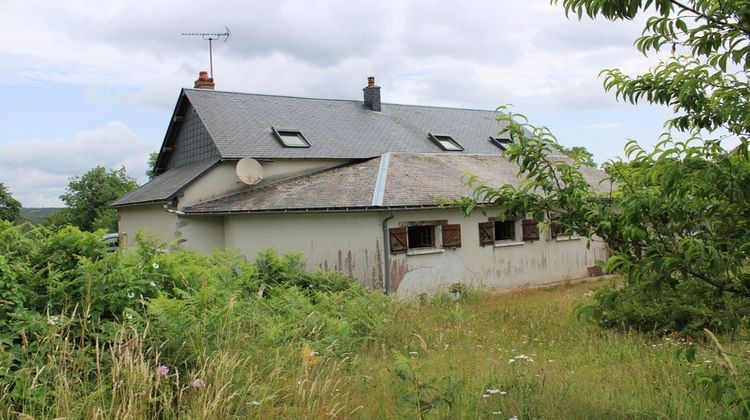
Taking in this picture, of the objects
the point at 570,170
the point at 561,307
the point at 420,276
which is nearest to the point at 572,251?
the point at 420,276

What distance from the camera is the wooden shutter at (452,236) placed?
15.7 m

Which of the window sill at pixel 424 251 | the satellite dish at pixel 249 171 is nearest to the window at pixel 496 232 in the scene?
the window sill at pixel 424 251

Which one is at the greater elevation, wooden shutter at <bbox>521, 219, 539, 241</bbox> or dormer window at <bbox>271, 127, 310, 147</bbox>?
dormer window at <bbox>271, 127, 310, 147</bbox>

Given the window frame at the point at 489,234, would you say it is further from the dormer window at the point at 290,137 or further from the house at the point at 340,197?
the dormer window at the point at 290,137

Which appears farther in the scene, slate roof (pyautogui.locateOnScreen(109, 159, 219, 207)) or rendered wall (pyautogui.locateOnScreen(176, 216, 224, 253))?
slate roof (pyautogui.locateOnScreen(109, 159, 219, 207))

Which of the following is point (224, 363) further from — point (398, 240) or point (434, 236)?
point (434, 236)

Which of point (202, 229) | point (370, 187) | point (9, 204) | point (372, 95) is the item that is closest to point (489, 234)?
point (370, 187)

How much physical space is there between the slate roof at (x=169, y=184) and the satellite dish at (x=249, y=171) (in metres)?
0.82

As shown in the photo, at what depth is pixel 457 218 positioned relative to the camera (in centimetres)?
1612

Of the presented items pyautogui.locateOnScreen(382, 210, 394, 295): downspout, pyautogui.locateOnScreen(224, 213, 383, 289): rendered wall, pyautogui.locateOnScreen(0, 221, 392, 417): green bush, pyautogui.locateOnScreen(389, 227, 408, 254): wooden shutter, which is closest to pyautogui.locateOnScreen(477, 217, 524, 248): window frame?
pyautogui.locateOnScreen(389, 227, 408, 254): wooden shutter

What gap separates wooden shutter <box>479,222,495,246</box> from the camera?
54.3ft

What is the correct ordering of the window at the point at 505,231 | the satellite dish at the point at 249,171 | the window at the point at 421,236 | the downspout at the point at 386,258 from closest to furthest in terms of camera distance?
the downspout at the point at 386,258, the window at the point at 421,236, the satellite dish at the point at 249,171, the window at the point at 505,231

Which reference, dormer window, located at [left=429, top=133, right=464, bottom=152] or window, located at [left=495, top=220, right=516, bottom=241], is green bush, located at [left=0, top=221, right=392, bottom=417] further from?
dormer window, located at [left=429, top=133, right=464, bottom=152]

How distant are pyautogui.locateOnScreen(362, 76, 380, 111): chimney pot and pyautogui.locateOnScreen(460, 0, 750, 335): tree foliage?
2030cm
